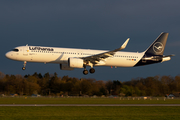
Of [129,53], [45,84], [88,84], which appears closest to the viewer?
[129,53]

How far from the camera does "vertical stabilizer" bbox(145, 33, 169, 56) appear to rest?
5506 centimetres

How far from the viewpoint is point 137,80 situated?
407 ft

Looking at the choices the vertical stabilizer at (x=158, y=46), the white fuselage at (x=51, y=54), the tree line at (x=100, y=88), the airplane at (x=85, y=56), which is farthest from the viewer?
the tree line at (x=100, y=88)

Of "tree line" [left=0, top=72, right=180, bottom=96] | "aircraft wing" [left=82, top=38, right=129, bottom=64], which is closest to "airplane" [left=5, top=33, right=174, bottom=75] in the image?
"aircraft wing" [left=82, top=38, right=129, bottom=64]

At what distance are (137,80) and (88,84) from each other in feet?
81.8

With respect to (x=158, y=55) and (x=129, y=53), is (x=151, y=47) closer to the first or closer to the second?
(x=158, y=55)

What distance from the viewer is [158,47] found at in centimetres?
5588

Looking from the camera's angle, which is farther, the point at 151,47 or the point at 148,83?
the point at 148,83

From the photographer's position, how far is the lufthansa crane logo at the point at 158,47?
55.5 m

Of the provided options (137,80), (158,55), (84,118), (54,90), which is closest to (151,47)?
(158,55)

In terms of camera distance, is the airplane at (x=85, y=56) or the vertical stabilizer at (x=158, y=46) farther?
the vertical stabilizer at (x=158, y=46)

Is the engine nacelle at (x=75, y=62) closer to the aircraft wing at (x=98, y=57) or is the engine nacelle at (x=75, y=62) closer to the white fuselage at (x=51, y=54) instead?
the aircraft wing at (x=98, y=57)

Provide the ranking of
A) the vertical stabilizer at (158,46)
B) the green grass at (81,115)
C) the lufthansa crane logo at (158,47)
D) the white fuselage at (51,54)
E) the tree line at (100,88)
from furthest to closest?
the tree line at (100,88) → the lufthansa crane logo at (158,47) → the vertical stabilizer at (158,46) → the white fuselage at (51,54) → the green grass at (81,115)

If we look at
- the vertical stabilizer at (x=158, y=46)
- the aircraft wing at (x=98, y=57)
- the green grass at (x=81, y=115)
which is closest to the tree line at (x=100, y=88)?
the vertical stabilizer at (x=158, y=46)
